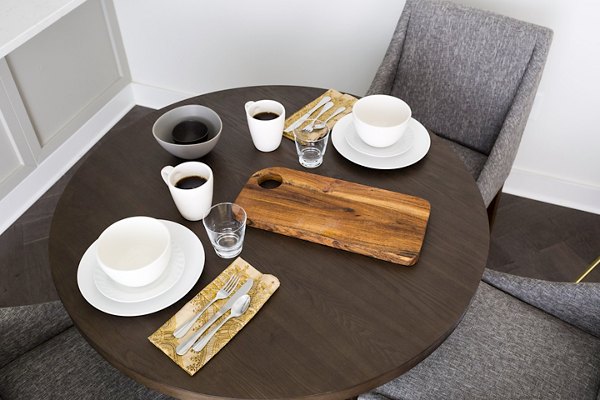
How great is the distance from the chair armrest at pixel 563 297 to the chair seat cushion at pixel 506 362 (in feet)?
0.07

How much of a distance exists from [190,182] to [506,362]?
80cm

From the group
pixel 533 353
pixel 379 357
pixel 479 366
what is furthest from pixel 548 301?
pixel 379 357

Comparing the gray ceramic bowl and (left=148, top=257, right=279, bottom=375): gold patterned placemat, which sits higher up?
the gray ceramic bowl

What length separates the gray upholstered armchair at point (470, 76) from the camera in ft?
5.44

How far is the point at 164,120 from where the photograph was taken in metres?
1.37

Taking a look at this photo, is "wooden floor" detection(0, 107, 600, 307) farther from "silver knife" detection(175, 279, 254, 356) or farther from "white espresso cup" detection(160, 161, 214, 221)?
"silver knife" detection(175, 279, 254, 356)

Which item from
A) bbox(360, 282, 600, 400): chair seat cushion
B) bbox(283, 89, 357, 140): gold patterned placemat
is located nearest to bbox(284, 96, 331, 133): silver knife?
bbox(283, 89, 357, 140): gold patterned placemat

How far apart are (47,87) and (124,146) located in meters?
1.12

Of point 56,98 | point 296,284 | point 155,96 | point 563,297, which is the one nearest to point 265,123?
point 296,284

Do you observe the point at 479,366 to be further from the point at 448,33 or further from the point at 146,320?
the point at 448,33

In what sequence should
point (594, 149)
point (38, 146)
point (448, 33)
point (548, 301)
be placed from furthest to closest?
point (38, 146) → point (594, 149) → point (448, 33) → point (548, 301)

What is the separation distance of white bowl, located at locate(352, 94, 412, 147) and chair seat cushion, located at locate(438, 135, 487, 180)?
1.46ft

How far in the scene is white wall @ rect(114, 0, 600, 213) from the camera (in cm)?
198

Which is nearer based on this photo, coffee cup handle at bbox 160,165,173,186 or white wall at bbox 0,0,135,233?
coffee cup handle at bbox 160,165,173,186
